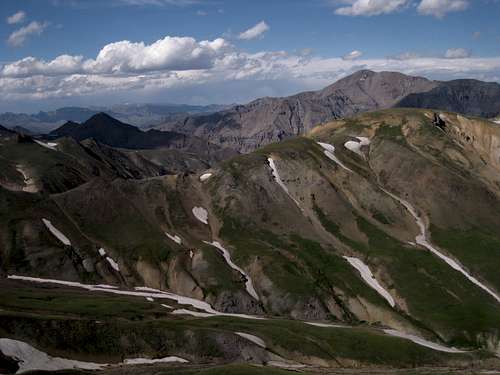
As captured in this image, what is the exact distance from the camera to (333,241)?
168 metres

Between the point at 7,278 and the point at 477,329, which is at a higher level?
the point at 7,278

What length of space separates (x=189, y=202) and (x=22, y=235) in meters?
58.0

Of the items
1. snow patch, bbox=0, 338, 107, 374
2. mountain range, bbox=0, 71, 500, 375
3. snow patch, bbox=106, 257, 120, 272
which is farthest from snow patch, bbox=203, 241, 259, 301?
snow patch, bbox=0, 338, 107, 374

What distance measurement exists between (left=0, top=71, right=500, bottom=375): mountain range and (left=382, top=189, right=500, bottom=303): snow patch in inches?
24.8

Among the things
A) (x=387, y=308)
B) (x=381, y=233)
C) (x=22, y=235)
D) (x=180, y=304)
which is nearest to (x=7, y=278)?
(x=22, y=235)

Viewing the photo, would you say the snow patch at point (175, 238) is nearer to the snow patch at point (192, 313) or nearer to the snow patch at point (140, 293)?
the snow patch at point (140, 293)

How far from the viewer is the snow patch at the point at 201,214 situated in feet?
584

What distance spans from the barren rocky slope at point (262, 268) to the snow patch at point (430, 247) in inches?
23.6

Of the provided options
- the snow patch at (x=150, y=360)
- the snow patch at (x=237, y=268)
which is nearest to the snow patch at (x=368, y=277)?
the snow patch at (x=237, y=268)

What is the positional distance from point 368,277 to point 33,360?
4057 inches

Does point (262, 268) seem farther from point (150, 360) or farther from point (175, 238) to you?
point (150, 360)

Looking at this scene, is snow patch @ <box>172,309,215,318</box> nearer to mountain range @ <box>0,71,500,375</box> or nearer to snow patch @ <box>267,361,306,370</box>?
mountain range @ <box>0,71,500,375</box>

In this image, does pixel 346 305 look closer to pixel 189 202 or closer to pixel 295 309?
pixel 295 309

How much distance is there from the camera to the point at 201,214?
180750 mm
